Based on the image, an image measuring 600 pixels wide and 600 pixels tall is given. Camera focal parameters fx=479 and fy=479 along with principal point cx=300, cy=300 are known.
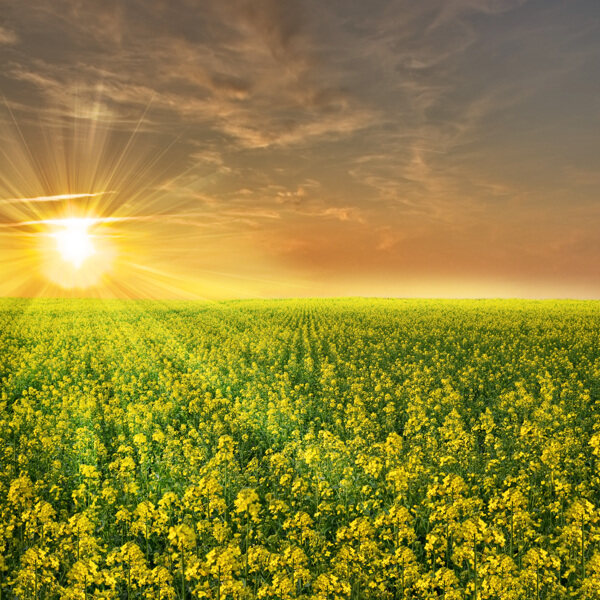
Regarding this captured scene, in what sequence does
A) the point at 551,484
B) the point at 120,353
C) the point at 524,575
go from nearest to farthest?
the point at 524,575 < the point at 551,484 < the point at 120,353

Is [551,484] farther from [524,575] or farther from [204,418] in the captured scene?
[204,418]

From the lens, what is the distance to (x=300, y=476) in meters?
10.3

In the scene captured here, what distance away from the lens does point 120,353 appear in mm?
27641

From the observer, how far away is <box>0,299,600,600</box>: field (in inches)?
250

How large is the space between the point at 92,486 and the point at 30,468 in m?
2.15

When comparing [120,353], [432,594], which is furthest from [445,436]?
[120,353]

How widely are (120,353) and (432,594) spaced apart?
80.5ft

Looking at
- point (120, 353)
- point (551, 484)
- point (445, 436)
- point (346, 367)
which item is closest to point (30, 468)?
point (445, 436)

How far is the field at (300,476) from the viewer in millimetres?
6355

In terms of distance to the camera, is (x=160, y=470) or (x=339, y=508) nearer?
(x=339, y=508)

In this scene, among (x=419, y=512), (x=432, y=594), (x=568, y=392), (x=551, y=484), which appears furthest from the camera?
(x=568, y=392)

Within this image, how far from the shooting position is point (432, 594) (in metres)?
6.33

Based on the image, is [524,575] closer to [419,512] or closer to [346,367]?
[419,512]

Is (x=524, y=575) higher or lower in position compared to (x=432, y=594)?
higher
